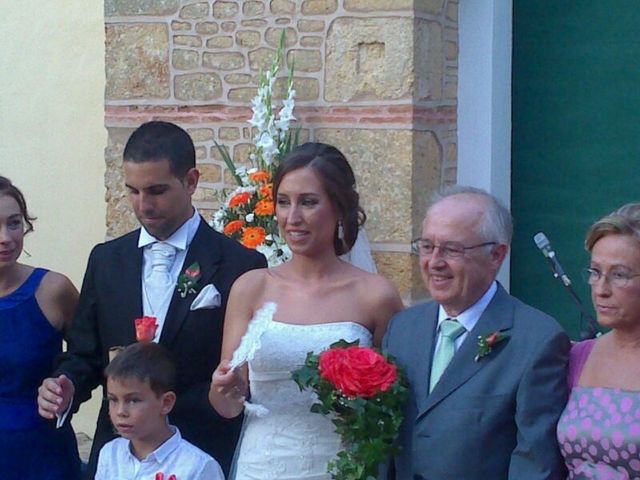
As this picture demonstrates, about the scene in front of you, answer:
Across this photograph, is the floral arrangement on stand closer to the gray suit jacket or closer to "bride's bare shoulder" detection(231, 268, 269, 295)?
"bride's bare shoulder" detection(231, 268, 269, 295)

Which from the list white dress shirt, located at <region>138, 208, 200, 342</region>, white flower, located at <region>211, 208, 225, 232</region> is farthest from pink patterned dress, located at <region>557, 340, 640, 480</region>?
white flower, located at <region>211, 208, 225, 232</region>

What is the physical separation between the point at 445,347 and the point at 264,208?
9.48ft

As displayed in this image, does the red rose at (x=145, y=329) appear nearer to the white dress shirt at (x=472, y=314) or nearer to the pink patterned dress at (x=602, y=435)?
the white dress shirt at (x=472, y=314)

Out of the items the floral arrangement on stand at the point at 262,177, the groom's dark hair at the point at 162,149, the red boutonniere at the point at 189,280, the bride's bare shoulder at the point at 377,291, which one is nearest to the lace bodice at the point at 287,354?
the bride's bare shoulder at the point at 377,291

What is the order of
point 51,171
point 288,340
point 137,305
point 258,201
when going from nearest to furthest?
point 288,340
point 137,305
point 258,201
point 51,171

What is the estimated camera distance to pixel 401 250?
23.5 feet

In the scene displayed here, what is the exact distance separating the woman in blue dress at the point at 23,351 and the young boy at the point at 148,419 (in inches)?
22.4

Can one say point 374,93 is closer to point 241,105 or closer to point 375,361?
point 241,105

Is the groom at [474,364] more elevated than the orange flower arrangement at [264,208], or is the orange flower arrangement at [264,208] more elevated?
the orange flower arrangement at [264,208]

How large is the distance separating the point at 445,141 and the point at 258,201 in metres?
1.26

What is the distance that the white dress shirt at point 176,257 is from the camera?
4.53 meters

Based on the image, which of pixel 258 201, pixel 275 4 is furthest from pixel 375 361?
pixel 275 4

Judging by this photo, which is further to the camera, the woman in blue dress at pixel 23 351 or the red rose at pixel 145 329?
the woman in blue dress at pixel 23 351

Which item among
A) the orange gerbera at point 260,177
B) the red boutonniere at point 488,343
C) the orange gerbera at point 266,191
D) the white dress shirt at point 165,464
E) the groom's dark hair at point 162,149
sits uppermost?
the groom's dark hair at point 162,149
